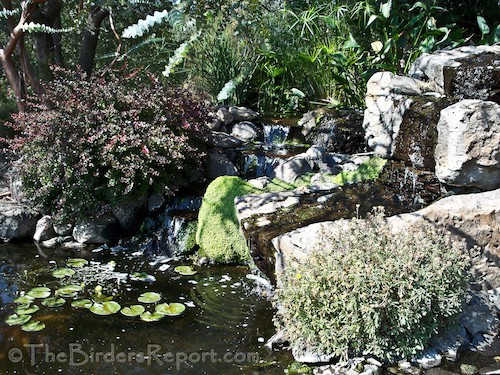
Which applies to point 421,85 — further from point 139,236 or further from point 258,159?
point 139,236

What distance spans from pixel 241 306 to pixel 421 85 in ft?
13.4

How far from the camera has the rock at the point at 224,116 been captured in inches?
347

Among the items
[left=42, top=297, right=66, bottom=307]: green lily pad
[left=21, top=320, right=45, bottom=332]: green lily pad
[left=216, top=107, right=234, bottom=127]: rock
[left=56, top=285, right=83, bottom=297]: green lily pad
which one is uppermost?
[left=216, top=107, right=234, bottom=127]: rock

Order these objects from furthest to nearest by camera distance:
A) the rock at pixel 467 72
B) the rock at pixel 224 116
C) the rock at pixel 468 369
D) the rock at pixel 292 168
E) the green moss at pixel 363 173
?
the rock at pixel 224 116 < the rock at pixel 292 168 < the green moss at pixel 363 173 < the rock at pixel 467 72 < the rock at pixel 468 369

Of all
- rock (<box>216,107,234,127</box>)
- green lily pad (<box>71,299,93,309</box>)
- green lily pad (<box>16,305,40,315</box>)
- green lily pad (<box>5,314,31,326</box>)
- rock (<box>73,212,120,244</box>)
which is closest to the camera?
green lily pad (<box>5,314,31,326</box>)

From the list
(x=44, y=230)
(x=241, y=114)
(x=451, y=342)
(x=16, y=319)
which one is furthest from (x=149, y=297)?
(x=241, y=114)

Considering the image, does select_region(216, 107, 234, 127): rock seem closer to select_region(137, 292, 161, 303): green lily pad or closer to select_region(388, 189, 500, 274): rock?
A: select_region(137, 292, 161, 303): green lily pad

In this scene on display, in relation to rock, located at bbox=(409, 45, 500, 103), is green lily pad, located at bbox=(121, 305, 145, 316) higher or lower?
lower

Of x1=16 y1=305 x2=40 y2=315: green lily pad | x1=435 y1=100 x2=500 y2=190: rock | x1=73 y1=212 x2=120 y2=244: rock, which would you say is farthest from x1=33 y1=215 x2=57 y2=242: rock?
x1=435 y1=100 x2=500 y2=190: rock

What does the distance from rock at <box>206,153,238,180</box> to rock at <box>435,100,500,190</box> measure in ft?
11.0

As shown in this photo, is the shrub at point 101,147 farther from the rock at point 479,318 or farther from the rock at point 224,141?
the rock at point 479,318

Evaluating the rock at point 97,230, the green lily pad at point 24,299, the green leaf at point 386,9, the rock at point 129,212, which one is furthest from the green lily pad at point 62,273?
the green leaf at point 386,9

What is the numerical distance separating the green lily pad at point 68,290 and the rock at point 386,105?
4.11m

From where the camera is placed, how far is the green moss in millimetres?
6487
